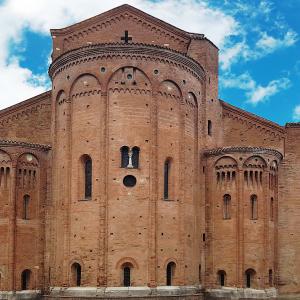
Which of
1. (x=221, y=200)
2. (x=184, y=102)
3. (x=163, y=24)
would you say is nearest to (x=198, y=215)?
(x=221, y=200)

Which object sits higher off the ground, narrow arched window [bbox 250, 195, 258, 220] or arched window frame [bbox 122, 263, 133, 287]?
narrow arched window [bbox 250, 195, 258, 220]

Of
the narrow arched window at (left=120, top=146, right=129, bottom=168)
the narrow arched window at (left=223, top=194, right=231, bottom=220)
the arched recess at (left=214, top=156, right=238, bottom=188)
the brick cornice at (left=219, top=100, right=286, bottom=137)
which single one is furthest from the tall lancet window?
the brick cornice at (left=219, top=100, right=286, bottom=137)

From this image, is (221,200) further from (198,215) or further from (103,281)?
(103,281)

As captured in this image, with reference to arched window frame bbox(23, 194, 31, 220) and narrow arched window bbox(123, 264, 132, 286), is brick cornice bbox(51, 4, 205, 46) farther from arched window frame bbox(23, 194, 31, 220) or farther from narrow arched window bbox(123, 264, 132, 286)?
narrow arched window bbox(123, 264, 132, 286)

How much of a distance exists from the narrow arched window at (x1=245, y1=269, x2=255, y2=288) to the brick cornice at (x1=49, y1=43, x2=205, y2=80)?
1005cm

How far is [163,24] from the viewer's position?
30.7 metres

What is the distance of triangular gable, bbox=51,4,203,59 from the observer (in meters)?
30.5

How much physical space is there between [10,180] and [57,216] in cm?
278

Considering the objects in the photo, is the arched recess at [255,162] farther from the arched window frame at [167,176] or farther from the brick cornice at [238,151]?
the arched window frame at [167,176]

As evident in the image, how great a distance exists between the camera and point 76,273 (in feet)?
86.1

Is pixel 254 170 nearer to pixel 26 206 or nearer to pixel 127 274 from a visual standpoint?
pixel 127 274

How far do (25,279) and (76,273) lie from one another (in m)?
3.01

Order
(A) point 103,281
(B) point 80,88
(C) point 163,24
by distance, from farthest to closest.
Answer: (C) point 163,24 < (B) point 80,88 < (A) point 103,281

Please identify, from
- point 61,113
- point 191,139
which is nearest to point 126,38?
A: point 61,113
